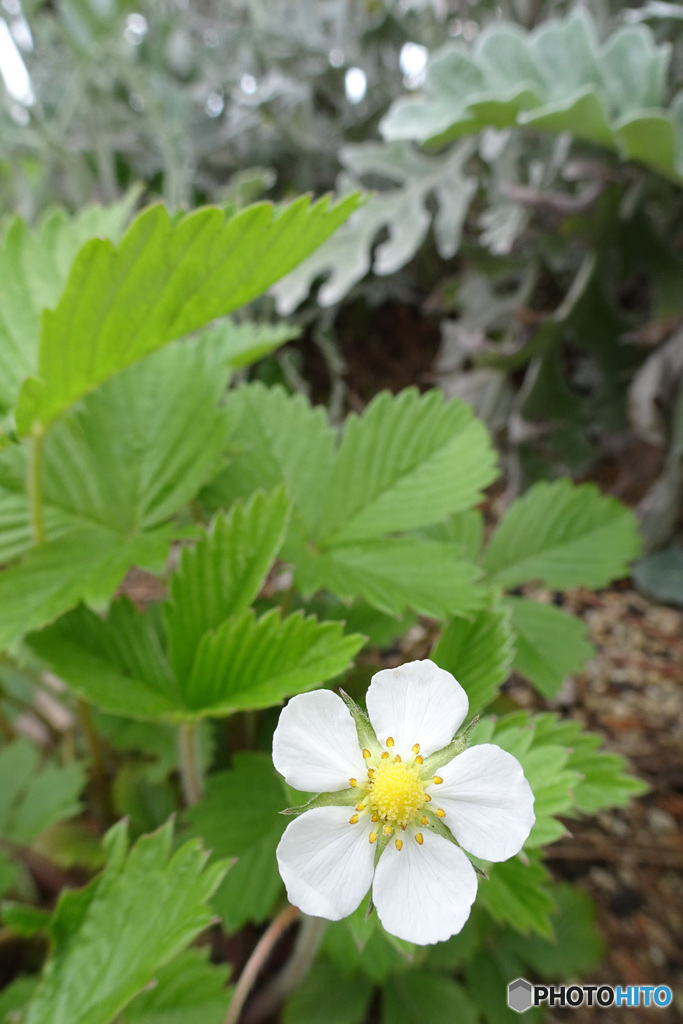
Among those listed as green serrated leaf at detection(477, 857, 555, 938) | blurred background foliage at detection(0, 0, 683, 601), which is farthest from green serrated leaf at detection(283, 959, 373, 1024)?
blurred background foliage at detection(0, 0, 683, 601)

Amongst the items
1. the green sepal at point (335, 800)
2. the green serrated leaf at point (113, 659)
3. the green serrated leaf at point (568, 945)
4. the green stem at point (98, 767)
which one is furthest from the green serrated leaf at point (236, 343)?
the green serrated leaf at point (568, 945)

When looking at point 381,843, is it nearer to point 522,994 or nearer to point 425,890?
point 425,890

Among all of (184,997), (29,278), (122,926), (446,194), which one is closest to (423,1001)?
(184,997)

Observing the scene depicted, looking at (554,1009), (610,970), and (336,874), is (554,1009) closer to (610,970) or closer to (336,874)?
(610,970)

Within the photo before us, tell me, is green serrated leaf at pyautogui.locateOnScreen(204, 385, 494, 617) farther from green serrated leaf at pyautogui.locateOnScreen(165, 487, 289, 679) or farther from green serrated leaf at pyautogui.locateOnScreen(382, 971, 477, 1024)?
green serrated leaf at pyautogui.locateOnScreen(382, 971, 477, 1024)

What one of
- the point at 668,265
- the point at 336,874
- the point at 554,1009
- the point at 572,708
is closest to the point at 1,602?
the point at 336,874

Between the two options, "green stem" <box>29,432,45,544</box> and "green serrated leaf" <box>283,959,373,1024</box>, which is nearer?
"green stem" <box>29,432,45,544</box>
